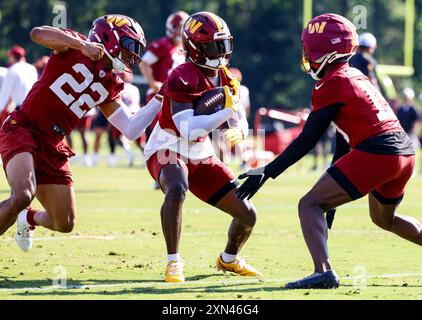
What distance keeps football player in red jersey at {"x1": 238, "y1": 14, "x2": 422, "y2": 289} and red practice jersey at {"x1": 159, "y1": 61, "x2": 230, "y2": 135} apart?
3.39 ft

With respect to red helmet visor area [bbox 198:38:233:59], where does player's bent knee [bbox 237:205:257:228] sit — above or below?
below

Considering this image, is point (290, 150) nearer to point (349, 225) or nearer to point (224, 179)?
point (224, 179)

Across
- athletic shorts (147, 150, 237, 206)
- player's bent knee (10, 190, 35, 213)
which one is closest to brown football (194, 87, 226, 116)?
athletic shorts (147, 150, 237, 206)

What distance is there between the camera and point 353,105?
731 cm

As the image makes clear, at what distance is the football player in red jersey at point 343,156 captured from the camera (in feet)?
23.9

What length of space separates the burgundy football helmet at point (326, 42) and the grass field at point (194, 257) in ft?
5.71

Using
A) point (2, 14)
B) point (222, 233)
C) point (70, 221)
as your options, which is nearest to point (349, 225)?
point (222, 233)

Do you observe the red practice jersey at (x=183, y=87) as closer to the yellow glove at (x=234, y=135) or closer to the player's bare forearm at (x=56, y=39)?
the yellow glove at (x=234, y=135)

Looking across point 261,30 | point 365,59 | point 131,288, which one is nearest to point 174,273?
point 131,288

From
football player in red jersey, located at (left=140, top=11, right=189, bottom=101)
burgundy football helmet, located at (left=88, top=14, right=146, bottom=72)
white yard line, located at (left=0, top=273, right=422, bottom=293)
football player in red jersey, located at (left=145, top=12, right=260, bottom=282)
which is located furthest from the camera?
football player in red jersey, located at (left=140, top=11, right=189, bottom=101)

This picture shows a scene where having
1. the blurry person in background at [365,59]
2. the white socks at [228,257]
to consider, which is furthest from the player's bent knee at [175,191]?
the blurry person in background at [365,59]

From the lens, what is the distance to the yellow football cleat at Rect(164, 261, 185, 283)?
7.78 metres

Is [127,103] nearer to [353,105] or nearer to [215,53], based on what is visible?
[215,53]

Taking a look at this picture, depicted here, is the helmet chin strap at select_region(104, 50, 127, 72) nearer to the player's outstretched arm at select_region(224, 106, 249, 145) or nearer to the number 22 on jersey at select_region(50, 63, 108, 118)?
the number 22 on jersey at select_region(50, 63, 108, 118)
